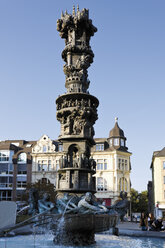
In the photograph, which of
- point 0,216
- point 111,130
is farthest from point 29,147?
point 0,216

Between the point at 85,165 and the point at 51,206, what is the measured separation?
5186mm

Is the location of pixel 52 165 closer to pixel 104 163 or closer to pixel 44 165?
pixel 44 165

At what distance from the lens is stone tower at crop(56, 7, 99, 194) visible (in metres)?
17.2

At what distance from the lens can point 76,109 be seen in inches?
719

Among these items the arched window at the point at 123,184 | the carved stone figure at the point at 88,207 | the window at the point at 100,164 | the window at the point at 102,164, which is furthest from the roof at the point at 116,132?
the carved stone figure at the point at 88,207

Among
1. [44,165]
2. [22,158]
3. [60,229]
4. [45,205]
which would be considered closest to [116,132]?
[44,165]

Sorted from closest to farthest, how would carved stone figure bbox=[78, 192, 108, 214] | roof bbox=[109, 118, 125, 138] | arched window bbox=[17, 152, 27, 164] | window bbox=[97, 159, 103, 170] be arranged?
1. carved stone figure bbox=[78, 192, 108, 214]
2. window bbox=[97, 159, 103, 170]
3. arched window bbox=[17, 152, 27, 164]
4. roof bbox=[109, 118, 125, 138]

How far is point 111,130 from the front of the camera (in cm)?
5447

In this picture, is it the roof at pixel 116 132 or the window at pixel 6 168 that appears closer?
the window at pixel 6 168

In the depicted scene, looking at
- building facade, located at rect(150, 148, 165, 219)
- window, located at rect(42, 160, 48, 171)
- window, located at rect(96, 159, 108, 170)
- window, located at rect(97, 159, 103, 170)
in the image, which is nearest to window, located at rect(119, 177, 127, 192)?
window, located at rect(96, 159, 108, 170)

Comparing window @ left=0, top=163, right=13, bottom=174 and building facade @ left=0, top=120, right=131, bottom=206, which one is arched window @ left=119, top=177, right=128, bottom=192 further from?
window @ left=0, top=163, right=13, bottom=174

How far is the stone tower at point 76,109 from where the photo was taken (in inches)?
675

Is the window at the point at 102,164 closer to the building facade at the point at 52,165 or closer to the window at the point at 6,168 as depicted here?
the building facade at the point at 52,165

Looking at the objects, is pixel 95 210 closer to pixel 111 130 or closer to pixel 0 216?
pixel 0 216
